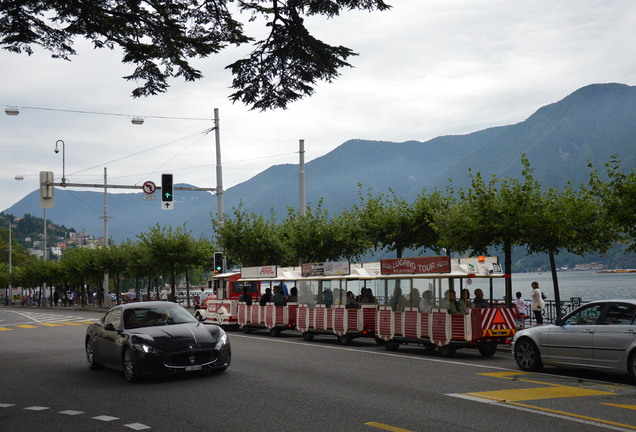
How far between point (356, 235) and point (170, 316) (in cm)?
2197

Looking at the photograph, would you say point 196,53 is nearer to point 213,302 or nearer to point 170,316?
point 170,316

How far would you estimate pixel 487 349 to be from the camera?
18.3 meters

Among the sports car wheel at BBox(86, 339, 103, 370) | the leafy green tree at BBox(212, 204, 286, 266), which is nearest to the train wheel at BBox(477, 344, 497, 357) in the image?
the sports car wheel at BBox(86, 339, 103, 370)

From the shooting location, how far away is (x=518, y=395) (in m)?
11.4

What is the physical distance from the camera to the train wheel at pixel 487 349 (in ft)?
Answer: 59.8

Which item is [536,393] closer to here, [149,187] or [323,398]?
[323,398]

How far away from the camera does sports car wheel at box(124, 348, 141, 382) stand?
13.1m

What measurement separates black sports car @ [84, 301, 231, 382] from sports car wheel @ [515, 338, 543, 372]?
19.8ft

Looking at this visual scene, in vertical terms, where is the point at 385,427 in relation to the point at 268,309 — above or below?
below

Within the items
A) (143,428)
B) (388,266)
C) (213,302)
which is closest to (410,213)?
(213,302)

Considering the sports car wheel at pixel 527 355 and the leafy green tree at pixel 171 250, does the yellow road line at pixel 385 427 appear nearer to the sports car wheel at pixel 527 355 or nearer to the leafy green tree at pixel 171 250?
the sports car wheel at pixel 527 355

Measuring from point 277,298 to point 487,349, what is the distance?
1065cm

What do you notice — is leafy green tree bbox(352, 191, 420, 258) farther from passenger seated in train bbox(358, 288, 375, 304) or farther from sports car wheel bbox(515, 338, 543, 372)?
sports car wheel bbox(515, 338, 543, 372)

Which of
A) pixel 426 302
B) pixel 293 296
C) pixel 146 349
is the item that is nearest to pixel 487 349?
pixel 426 302
